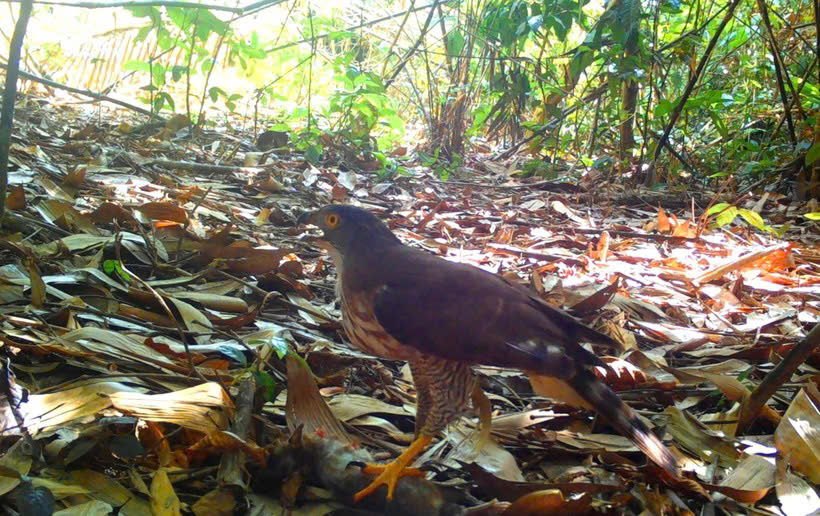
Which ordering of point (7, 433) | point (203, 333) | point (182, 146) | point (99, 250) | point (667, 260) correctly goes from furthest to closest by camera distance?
point (182, 146)
point (667, 260)
point (99, 250)
point (203, 333)
point (7, 433)

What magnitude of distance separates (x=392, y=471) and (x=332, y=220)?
111cm

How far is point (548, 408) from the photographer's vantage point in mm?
2881

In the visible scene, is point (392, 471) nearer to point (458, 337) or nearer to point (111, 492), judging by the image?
point (458, 337)

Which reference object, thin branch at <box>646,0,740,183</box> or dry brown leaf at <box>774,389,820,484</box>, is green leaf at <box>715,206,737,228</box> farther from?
dry brown leaf at <box>774,389,820,484</box>

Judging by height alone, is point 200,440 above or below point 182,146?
below

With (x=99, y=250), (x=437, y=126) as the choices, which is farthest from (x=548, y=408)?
(x=437, y=126)

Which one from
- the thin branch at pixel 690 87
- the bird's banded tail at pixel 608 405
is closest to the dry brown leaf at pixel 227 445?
Result: the bird's banded tail at pixel 608 405

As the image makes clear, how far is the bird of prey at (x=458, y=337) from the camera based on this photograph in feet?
7.64

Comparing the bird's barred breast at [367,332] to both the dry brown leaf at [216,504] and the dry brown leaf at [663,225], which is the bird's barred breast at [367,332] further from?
the dry brown leaf at [663,225]

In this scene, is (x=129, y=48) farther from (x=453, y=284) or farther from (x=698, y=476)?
(x=698, y=476)

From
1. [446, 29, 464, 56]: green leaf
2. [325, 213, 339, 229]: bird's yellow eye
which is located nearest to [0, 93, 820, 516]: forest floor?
[325, 213, 339, 229]: bird's yellow eye

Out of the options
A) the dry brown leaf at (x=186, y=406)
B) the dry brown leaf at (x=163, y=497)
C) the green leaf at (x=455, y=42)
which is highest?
the green leaf at (x=455, y=42)

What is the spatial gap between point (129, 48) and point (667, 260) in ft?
22.5

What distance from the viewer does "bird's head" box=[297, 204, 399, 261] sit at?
8.98 feet
